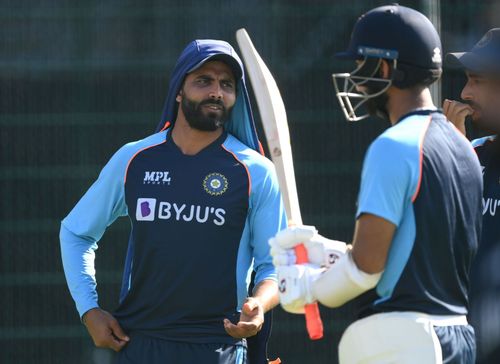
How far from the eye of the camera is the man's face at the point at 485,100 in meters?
4.68

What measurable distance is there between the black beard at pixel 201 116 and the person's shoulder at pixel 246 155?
0.08 meters

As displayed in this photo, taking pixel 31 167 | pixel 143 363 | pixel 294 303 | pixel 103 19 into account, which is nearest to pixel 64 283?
pixel 31 167

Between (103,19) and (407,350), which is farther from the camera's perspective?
(103,19)

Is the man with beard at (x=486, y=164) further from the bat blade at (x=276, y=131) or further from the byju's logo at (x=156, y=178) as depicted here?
the byju's logo at (x=156, y=178)

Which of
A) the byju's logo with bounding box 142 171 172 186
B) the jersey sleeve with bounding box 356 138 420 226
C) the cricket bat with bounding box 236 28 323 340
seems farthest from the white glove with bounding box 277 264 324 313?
the byju's logo with bounding box 142 171 172 186

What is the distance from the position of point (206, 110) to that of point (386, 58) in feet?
3.39

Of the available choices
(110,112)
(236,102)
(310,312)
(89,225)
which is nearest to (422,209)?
(310,312)

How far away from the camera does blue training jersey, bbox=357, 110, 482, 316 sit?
3.48 m

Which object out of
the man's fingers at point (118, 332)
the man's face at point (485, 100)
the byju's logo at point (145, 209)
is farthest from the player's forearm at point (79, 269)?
the man's face at point (485, 100)

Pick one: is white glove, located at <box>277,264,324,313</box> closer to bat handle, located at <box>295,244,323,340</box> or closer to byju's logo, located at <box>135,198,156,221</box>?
bat handle, located at <box>295,244,323,340</box>

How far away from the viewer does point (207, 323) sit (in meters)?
4.43

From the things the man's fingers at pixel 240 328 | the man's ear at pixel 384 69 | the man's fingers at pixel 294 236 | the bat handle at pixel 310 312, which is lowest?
the man's fingers at pixel 240 328

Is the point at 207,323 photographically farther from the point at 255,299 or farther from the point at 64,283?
the point at 64,283

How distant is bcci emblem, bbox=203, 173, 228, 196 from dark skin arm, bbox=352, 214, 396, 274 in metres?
1.05
